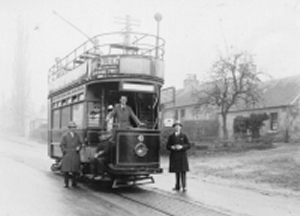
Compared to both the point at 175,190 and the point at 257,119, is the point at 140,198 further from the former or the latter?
the point at 257,119

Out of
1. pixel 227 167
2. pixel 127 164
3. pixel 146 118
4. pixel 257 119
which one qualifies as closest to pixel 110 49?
pixel 146 118

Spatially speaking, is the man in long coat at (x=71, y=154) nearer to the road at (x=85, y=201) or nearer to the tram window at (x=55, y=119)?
the road at (x=85, y=201)

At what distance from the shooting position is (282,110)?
30.8 metres

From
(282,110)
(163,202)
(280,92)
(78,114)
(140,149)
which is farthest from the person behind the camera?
(280,92)

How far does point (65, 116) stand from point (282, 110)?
2182cm

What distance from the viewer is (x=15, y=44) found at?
64.2 meters

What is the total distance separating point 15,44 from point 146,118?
190 feet

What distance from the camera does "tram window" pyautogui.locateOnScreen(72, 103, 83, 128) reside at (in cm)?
1138

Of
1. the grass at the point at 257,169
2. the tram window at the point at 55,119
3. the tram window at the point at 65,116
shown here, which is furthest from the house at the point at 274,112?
the tram window at the point at 65,116

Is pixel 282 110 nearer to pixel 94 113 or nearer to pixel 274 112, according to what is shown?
pixel 274 112

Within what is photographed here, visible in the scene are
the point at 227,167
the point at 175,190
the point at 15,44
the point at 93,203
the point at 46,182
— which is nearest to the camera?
the point at 93,203

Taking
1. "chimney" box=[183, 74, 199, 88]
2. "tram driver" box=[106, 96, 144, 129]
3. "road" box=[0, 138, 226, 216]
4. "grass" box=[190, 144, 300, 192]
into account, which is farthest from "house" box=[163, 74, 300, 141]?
"road" box=[0, 138, 226, 216]

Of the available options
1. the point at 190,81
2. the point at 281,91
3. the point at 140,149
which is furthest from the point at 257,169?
the point at 190,81

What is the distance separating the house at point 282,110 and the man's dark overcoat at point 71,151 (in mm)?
20403
